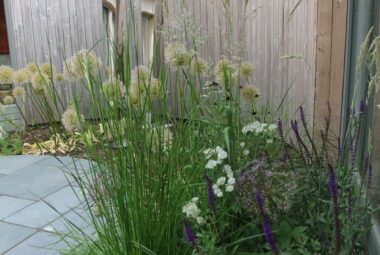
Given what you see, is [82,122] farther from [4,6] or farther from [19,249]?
[4,6]

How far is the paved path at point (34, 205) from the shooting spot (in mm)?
2117

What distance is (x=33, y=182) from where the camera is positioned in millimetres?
3127

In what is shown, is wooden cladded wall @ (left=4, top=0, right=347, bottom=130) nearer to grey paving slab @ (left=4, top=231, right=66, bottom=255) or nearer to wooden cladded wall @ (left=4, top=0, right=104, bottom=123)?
wooden cladded wall @ (left=4, top=0, right=104, bottom=123)

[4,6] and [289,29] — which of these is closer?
[289,29]

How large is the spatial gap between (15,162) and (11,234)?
1.56 meters

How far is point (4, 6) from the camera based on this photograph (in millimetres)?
4645

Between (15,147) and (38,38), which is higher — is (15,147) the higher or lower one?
the lower one

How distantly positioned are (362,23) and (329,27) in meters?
0.50

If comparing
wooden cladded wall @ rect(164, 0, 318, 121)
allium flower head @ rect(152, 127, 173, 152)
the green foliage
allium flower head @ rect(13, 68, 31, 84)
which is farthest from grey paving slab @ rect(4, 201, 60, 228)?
wooden cladded wall @ rect(164, 0, 318, 121)

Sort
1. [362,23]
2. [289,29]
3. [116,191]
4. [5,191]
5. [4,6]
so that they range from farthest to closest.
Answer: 1. [4,6]
2. [289,29]
3. [5,191]
4. [362,23]
5. [116,191]

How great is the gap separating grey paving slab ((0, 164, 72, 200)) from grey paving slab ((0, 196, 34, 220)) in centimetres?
6

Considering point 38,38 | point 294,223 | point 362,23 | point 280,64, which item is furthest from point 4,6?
point 294,223

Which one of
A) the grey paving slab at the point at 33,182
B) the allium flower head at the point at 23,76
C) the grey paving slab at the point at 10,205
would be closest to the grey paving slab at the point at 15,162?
the grey paving slab at the point at 33,182

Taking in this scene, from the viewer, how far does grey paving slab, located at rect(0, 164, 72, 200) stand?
2.90 metres
